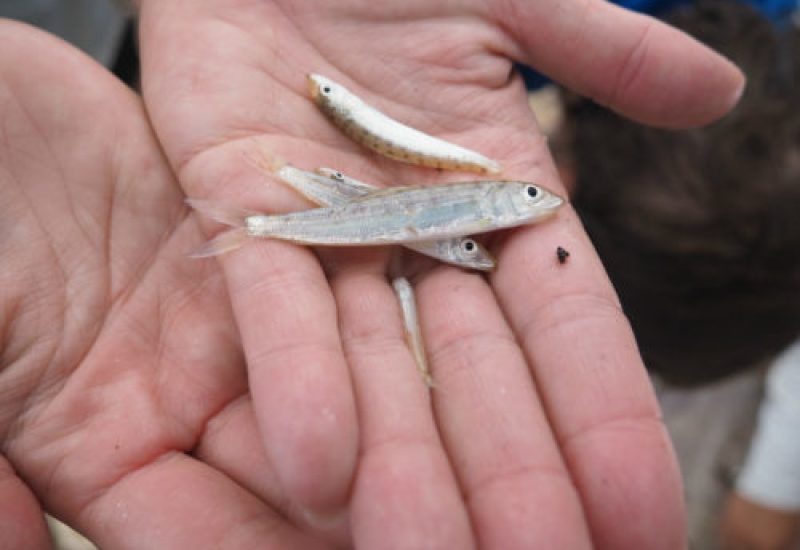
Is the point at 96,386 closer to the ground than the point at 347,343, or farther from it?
closer to the ground

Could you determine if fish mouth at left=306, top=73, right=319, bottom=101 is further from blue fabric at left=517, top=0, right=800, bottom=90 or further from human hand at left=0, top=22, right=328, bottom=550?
blue fabric at left=517, top=0, right=800, bottom=90

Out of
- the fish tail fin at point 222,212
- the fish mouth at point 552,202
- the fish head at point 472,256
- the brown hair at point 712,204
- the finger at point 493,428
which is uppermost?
the fish mouth at point 552,202

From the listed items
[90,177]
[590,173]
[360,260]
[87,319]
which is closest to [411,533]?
[360,260]

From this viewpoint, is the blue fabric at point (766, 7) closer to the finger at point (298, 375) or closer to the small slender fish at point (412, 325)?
the small slender fish at point (412, 325)

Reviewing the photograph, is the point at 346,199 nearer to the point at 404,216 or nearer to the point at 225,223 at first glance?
the point at 404,216

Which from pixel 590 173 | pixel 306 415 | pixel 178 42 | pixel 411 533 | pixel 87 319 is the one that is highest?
pixel 178 42

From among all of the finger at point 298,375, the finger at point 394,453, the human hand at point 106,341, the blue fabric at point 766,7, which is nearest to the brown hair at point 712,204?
the blue fabric at point 766,7

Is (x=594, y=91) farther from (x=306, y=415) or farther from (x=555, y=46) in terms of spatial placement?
(x=306, y=415)
